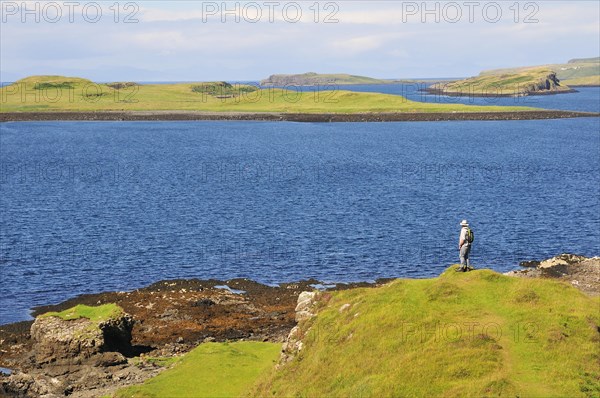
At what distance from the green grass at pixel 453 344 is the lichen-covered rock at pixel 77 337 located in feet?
Result: 46.0

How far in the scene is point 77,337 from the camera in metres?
37.9

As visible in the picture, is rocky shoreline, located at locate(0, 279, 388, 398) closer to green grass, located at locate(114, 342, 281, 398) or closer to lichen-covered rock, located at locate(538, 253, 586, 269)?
green grass, located at locate(114, 342, 281, 398)

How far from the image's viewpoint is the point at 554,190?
10319 cm

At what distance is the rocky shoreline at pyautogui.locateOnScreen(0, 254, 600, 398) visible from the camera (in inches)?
1349

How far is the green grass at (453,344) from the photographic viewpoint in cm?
2186

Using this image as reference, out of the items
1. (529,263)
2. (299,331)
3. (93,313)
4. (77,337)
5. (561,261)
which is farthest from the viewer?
(529,263)

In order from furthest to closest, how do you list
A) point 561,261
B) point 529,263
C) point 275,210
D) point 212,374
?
1. point 275,210
2. point 529,263
3. point 561,261
4. point 212,374

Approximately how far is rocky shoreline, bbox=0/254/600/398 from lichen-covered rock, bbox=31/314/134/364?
54 mm

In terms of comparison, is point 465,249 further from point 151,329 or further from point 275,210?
point 275,210

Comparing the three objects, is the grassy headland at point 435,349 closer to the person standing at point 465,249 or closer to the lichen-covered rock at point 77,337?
the person standing at point 465,249

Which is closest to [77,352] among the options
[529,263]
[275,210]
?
[529,263]

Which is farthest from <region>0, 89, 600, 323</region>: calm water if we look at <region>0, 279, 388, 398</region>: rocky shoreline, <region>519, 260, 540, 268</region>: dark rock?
<region>0, 279, 388, 398</region>: rocky shoreline

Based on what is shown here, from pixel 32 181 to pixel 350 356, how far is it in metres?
101

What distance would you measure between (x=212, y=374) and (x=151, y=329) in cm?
1618
